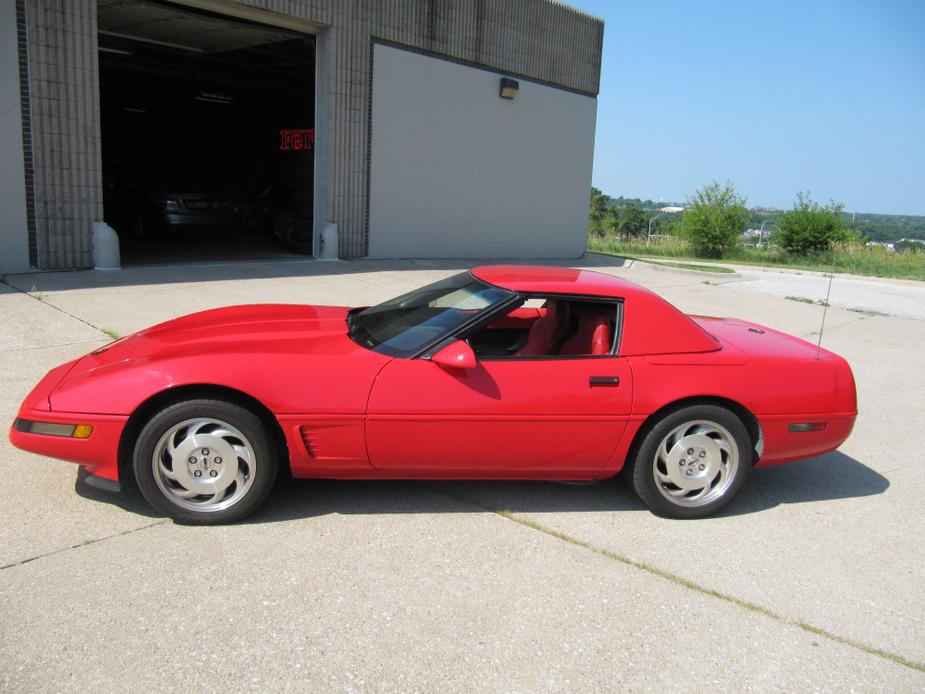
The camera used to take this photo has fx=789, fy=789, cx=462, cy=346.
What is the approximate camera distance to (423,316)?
4.32m

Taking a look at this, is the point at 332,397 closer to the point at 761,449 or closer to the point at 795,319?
the point at 761,449

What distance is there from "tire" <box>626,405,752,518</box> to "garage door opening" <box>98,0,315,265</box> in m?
10.4

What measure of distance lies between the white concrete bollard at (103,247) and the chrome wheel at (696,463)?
357 inches

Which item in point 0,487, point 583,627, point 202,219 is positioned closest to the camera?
point 583,627

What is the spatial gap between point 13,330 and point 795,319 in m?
10.1

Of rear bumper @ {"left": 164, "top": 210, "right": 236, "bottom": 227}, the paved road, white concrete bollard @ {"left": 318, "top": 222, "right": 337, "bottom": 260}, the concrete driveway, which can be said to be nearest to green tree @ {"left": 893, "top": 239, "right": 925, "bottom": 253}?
the paved road

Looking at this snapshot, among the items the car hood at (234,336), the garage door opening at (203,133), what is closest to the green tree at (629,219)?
the garage door opening at (203,133)

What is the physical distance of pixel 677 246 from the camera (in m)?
28.3

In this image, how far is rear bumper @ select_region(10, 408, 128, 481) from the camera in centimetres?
363

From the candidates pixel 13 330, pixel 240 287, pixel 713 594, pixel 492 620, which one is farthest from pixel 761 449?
pixel 240 287

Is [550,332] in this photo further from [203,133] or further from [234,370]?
[203,133]

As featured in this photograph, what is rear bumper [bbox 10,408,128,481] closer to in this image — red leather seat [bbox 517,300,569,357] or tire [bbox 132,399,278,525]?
tire [bbox 132,399,278,525]

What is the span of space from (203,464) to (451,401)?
1210mm

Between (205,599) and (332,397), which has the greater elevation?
(332,397)
